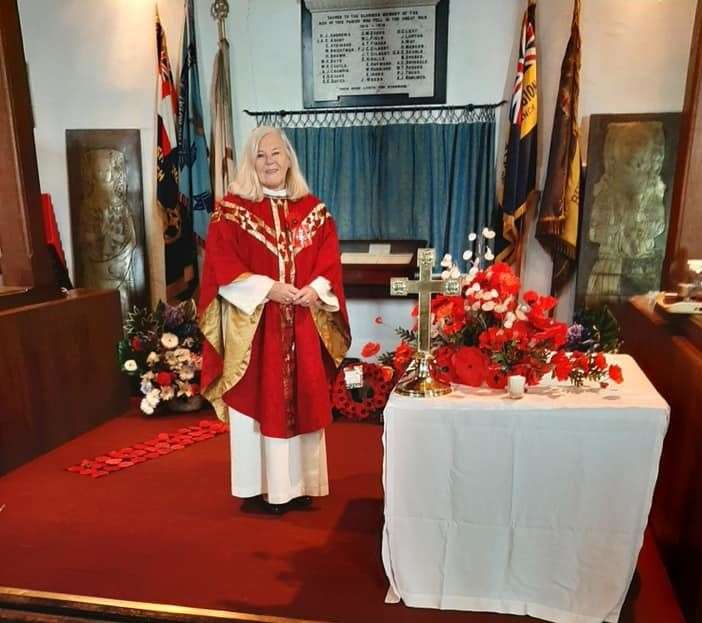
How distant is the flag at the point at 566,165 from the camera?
3725mm

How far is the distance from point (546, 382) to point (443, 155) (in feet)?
9.08

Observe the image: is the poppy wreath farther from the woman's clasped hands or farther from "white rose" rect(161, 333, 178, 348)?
the woman's clasped hands

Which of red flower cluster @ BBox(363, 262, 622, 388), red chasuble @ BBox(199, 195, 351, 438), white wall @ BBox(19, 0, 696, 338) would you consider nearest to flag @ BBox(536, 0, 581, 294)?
white wall @ BBox(19, 0, 696, 338)

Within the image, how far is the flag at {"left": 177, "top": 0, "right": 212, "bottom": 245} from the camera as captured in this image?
169 inches

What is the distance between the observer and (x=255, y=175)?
7.16ft

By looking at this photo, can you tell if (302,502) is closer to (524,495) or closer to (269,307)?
(269,307)

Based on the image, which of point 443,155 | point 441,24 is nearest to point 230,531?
point 443,155

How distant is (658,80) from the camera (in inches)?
150

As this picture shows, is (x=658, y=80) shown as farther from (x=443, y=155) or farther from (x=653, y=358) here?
(x=653, y=358)

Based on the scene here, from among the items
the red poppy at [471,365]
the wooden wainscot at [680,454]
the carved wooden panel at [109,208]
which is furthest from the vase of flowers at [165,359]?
the wooden wainscot at [680,454]

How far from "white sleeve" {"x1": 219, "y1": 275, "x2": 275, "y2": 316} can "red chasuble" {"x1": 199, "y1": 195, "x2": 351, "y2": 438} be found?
0.15 feet

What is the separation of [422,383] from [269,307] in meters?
0.79

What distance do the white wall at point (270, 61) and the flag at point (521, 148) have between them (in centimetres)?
23

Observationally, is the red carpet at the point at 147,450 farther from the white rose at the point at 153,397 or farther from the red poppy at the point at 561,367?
the red poppy at the point at 561,367
